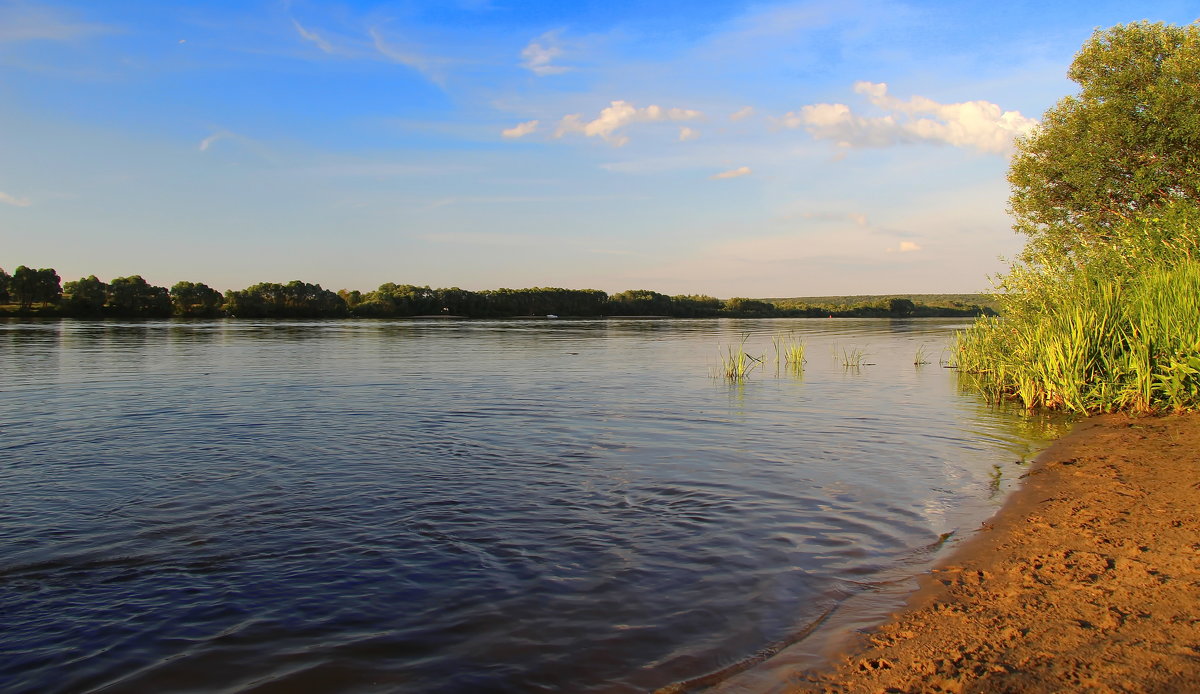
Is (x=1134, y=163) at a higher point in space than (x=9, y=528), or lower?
higher

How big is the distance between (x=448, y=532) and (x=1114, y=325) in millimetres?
15425

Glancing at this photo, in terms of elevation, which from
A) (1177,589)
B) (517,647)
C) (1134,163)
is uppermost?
(1134,163)

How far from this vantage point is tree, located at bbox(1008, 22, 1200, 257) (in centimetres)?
2248

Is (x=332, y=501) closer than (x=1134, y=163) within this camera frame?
Yes

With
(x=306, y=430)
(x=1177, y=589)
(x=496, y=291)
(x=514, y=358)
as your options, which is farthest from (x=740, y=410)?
(x=496, y=291)

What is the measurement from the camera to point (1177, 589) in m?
5.87

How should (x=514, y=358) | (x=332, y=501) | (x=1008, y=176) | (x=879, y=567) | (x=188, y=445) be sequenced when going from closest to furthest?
(x=879, y=567)
(x=332, y=501)
(x=188, y=445)
(x=1008, y=176)
(x=514, y=358)

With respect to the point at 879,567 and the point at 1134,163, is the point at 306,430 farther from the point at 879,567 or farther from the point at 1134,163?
the point at 1134,163

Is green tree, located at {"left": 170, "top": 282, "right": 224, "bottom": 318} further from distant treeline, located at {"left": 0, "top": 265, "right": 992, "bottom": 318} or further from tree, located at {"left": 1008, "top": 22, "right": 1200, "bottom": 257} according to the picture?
tree, located at {"left": 1008, "top": 22, "right": 1200, "bottom": 257}

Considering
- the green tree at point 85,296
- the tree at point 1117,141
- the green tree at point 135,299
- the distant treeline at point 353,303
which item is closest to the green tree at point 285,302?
the distant treeline at point 353,303

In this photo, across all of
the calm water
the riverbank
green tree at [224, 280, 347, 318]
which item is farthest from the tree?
green tree at [224, 280, 347, 318]

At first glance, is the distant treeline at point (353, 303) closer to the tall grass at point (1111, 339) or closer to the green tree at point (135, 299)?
the green tree at point (135, 299)

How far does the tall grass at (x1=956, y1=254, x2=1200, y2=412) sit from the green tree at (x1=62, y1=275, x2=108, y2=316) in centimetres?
12875

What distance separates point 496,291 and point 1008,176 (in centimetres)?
14215
